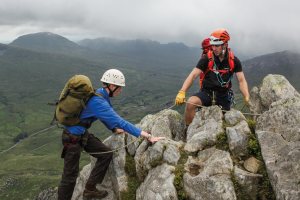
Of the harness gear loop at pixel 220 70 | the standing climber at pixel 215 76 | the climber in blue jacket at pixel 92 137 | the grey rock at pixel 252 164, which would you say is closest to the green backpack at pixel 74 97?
the climber in blue jacket at pixel 92 137

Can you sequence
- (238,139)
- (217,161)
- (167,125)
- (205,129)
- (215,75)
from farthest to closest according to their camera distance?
(167,125) < (215,75) < (205,129) < (238,139) < (217,161)

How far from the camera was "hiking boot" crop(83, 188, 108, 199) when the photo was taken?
68.3 ft

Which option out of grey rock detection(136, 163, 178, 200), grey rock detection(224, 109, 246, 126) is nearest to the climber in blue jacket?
grey rock detection(136, 163, 178, 200)

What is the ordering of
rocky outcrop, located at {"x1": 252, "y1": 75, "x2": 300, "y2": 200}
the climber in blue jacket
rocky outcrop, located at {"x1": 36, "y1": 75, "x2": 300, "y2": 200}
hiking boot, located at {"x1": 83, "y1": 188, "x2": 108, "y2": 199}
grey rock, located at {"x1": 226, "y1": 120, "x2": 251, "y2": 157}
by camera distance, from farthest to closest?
hiking boot, located at {"x1": 83, "y1": 188, "x2": 108, "y2": 199}, the climber in blue jacket, grey rock, located at {"x1": 226, "y1": 120, "x2": 251, "y2": 157}, rocky outcrop, located at {"x1": 36, "y1": 75, "x2": 300, "y2": 200}, rocky outcrop, located at {"x1": 252, "y1": 75, "x2": 300, "y2": 200}

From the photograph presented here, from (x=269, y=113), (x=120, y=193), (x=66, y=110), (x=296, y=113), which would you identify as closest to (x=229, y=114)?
(x=269, y=113)

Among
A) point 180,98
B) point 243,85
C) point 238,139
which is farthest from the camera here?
point 243,85

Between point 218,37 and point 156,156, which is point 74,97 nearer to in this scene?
point 156,156

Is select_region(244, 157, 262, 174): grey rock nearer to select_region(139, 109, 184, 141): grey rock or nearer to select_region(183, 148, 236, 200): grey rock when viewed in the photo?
select_region(183, 148, 236, 200): grey rock

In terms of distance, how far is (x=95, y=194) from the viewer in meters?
20.8

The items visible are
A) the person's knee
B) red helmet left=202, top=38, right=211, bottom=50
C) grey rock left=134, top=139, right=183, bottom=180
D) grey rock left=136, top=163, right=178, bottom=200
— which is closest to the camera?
grey rock left=136, top=163, right=178, bottom=200

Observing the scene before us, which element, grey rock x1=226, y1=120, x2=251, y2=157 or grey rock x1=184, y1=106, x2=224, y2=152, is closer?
grey rock x1=226, y1=120, x2=251, y2=157

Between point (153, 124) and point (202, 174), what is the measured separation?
897cm

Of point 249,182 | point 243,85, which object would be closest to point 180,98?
point 243,85

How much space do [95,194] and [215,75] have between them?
34.3 ft
